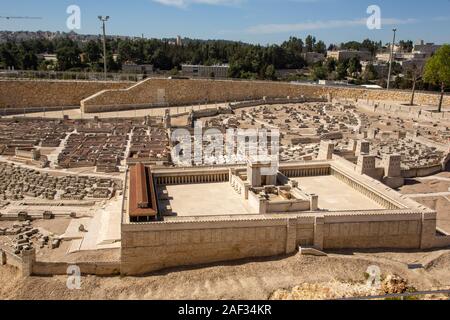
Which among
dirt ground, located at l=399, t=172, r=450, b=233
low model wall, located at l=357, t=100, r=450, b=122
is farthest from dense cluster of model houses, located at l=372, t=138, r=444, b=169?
low model wall, located at l=357, t=100, r=450, b=122

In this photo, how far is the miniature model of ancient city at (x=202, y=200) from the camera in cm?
2094

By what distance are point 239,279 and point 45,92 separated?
166ft

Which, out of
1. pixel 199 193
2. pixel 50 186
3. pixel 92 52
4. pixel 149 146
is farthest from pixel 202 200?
pixel 92 52

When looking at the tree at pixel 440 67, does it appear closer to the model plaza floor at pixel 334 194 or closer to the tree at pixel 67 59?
the model plaza floor at pixel 334 194

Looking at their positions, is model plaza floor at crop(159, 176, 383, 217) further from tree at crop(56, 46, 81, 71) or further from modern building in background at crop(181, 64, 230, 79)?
modern building in background at crop(181, 64, 230, 79)

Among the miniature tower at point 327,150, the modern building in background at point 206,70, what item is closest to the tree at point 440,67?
the miniature tower at point 327,150

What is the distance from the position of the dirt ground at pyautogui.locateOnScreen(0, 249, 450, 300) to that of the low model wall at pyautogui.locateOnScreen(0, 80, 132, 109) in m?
44.0

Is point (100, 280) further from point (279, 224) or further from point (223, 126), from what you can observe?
point (223, 126)

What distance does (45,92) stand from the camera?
2427 inches

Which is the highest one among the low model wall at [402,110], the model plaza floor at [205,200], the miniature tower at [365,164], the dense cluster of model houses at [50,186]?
the low model wall at [402,110]

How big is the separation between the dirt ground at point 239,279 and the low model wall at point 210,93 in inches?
1709

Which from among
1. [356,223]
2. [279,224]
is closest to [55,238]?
[279,224]

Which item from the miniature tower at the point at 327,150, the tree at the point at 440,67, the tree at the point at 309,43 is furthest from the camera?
the tree at the point at 309,43

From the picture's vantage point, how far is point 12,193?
3044cm
